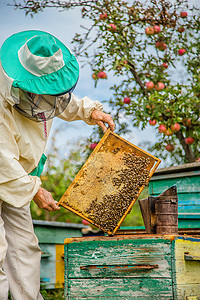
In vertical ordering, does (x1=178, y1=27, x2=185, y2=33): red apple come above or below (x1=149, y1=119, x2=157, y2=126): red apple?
above

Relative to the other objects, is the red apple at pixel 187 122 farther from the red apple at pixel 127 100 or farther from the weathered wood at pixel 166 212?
the weathered wood at pixel 166 212

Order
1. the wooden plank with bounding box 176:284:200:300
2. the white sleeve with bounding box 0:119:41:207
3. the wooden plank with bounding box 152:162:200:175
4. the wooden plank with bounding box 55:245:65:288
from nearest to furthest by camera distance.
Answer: the wooden plank with bounding box 176:284:200:300
the white sleeve with bounding box 0:119:41:207
the wooden plank with bounding box 152:162:200:175
the wooden plank with bounding box 55:245:65:288

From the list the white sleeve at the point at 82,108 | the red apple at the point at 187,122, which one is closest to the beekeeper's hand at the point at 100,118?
the white sleeve at the point at 82,108

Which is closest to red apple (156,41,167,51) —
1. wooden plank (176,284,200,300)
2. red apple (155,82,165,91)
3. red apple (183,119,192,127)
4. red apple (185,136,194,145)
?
red apple (155,82,165,91)

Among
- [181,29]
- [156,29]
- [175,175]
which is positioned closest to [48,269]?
[175,175]

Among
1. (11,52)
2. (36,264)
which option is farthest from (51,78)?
(36,264)

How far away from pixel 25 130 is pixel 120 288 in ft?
3.83

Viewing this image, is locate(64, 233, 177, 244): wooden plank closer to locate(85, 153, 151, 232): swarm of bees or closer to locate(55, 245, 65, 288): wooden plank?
locate(85, 153, 151, 232): swarm of bees

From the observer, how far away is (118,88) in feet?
15.3

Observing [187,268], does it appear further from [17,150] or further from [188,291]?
[17,150]

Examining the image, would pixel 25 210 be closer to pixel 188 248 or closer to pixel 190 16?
pixel 188 248

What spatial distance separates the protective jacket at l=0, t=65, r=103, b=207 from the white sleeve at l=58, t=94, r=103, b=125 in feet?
1.05

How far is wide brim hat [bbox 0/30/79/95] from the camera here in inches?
89.0

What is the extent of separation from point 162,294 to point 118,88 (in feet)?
10.0
